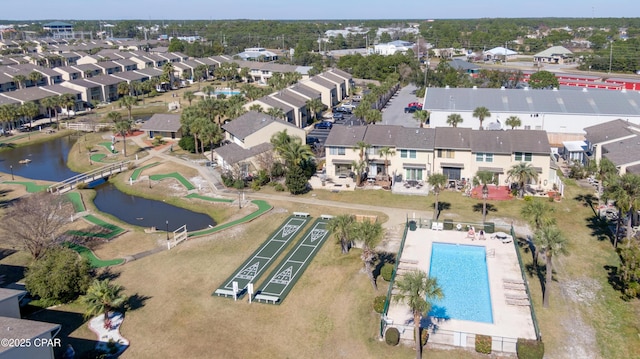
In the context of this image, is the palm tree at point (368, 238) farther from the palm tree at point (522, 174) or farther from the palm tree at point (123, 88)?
the palm tree at point (123, 88)

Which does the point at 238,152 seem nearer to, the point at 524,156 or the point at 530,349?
the point at 524,156

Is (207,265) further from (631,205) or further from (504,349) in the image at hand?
(631,205)

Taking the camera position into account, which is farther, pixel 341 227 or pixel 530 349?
pixel 341 227

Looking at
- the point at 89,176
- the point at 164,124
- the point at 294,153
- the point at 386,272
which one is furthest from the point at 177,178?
the point at 386,272

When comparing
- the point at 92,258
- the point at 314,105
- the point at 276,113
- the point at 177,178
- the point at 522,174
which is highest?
the point at 276,113

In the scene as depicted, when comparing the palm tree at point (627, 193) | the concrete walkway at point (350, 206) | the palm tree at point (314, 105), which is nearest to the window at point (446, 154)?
the concrete walkway at point (350, 206)

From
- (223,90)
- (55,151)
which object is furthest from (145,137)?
(223,90)
